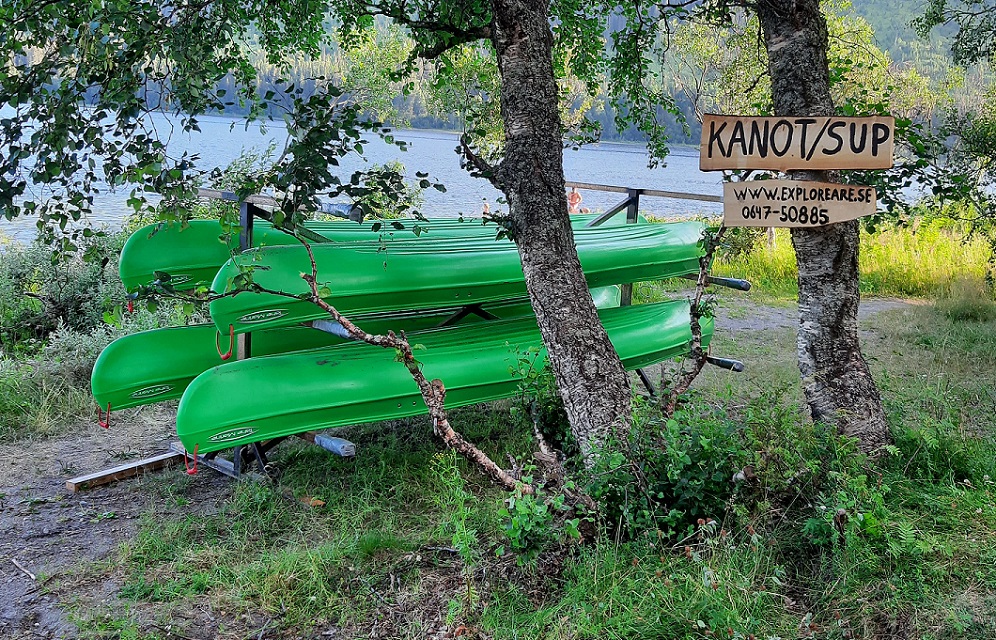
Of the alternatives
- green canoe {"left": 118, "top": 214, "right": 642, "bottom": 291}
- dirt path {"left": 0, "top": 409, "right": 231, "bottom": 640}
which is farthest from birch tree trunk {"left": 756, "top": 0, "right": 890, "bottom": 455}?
dirt path {"left": 0, "top": 409, "right": 231, "bottom": 640}

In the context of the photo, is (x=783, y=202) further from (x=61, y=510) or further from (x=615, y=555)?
(x=61, y=510)

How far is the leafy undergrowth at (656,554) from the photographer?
2.82 meters

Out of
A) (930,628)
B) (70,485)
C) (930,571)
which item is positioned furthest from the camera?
(70,485)

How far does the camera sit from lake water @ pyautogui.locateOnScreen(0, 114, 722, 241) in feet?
57.9

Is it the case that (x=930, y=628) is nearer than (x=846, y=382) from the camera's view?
Yes

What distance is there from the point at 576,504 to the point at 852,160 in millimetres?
1897

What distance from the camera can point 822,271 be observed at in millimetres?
3867

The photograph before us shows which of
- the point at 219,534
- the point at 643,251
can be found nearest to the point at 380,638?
the point at 219,534

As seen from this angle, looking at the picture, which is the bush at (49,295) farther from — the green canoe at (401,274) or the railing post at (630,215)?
the railing post at (630,215)

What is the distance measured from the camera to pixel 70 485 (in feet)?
15.2

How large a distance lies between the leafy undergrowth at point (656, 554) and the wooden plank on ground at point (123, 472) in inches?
30.8

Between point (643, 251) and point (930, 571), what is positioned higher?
point (643, 251)

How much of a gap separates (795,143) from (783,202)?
0.85 ft

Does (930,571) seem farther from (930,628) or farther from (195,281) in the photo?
(195,281)
